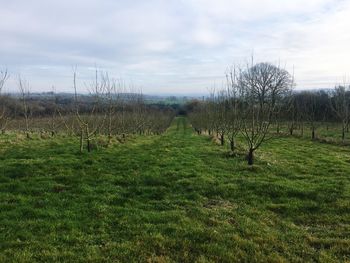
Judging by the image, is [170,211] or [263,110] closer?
[170,211]

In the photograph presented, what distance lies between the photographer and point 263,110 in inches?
614

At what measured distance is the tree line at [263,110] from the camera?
16.9 meters

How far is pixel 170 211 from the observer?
7.62 metres

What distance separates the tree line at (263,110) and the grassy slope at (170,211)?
3.81 m

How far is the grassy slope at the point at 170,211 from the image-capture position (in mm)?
5672

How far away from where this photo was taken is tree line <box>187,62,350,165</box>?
1688cm

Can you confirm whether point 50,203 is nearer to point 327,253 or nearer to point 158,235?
point 158,235

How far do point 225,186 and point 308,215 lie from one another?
2.55 m

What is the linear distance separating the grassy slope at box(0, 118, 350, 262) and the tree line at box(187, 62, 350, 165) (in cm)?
381

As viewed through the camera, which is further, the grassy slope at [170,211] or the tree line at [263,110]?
the tree line at [263,110]

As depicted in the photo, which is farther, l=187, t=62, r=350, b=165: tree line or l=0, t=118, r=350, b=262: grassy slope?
l=187, t=62, r=350, b=165: tree line

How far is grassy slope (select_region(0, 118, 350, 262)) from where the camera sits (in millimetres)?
5672

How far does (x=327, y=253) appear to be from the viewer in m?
5.68

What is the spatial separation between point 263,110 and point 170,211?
30.7ft
